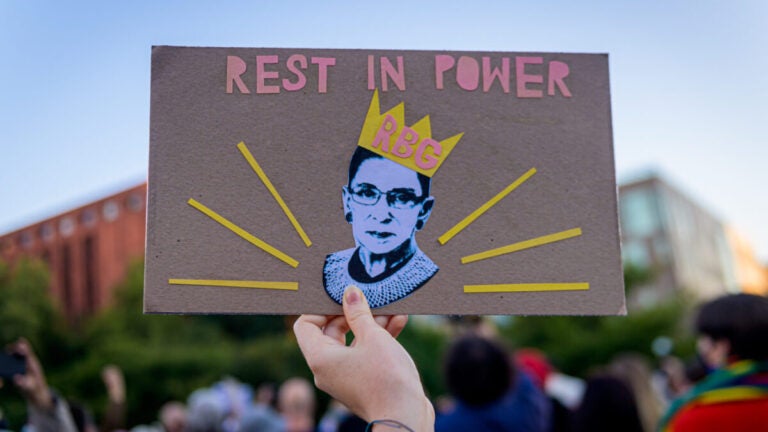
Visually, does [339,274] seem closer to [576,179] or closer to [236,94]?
[236,94]

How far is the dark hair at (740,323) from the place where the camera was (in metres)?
2.15

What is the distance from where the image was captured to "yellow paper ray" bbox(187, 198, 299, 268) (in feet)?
4.75

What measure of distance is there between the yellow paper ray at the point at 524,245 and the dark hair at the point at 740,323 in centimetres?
103

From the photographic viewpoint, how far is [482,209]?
1506 millimetres

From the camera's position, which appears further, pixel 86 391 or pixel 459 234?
pixel 86 391

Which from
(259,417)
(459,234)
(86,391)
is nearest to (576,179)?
(459,234)

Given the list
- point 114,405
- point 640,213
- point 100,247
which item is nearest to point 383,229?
point 114,405

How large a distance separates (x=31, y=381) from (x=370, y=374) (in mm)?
1845

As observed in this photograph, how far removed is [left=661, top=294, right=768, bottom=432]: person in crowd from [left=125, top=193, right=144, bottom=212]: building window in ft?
57.0

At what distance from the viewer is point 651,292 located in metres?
36.7

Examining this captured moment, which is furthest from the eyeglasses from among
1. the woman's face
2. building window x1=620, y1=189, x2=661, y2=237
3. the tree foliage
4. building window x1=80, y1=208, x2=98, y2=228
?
building window x1=620, y1=189, x2=661, y2=237

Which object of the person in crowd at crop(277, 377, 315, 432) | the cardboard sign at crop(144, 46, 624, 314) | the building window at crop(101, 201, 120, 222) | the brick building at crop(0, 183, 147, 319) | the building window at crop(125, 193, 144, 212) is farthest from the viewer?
the building window at crop(125, 193, 144, 212)

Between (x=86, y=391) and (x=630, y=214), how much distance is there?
31.2 meters

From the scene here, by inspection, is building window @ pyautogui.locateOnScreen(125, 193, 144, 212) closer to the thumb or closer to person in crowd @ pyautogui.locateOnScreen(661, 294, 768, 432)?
person in crowd @ pyautogui.locateOnScreen(661, 294, 768, 432)
